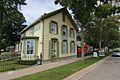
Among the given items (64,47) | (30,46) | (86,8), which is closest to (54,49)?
(64,47)

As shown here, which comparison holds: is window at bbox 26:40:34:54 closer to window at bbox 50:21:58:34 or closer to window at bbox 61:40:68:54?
window at bbox 50:21:58:34

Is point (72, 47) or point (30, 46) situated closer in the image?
point (30, 46)

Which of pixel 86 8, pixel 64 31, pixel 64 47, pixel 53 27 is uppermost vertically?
pixel 86 8

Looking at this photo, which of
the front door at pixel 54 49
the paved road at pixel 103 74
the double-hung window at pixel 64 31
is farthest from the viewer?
the double-hung window at pixel 64 31

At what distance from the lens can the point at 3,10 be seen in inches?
1709

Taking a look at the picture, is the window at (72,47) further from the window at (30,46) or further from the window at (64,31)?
the window at (30,46)

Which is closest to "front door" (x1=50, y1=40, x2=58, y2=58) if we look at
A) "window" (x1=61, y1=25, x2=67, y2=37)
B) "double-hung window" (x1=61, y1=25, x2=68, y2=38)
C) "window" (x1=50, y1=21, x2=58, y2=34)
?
"window" (x1=50, y1=21, x2=58, y2=34)

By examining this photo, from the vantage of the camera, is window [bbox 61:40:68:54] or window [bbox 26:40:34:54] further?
window [bbox 61:40:68:54]

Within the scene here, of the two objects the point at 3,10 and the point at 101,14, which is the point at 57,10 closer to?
the point at 101,14

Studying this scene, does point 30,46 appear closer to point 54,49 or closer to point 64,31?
point 54,49

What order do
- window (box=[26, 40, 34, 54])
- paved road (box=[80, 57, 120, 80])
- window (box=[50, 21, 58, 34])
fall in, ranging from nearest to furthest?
paved road (box=[80, 57, 120, 80])
window (box=[26, 40, 34, 54])
window (box=[50, 21, 58, 34])

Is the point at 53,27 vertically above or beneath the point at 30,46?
above

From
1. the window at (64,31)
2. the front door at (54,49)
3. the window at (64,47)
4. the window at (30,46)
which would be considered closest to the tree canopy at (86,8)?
the window at (64,31)

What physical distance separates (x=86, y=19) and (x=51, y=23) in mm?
5692
